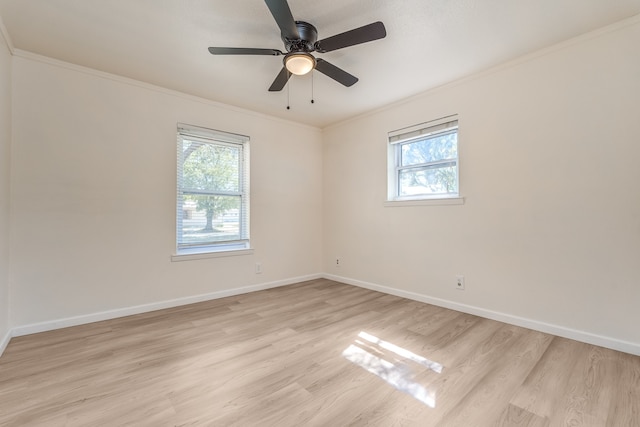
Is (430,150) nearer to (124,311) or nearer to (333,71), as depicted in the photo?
(333,71)

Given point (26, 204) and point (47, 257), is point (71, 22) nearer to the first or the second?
point (26, 204)

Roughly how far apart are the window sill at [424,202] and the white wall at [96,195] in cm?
216

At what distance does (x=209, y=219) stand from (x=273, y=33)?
2275 mm

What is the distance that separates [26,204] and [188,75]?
1.86m

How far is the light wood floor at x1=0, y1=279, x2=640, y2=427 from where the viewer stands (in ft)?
4.93

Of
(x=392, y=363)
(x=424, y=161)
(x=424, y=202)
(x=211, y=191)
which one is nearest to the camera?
(x=392, y=363)

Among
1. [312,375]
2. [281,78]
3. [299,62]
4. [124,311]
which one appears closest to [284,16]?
[299,62]

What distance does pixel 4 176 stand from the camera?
2.29 meters

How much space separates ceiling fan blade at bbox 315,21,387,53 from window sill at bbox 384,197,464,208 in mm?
1929

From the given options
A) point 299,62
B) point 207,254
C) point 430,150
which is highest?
point 299,62

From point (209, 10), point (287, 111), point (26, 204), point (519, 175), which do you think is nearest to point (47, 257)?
point (26, 204)

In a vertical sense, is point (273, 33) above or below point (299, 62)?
above

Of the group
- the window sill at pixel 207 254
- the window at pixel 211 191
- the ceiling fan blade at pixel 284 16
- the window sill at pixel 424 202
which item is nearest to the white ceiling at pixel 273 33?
the ceiling fan blade at pixel 284 16

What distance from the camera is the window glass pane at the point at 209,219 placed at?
3414 mm
